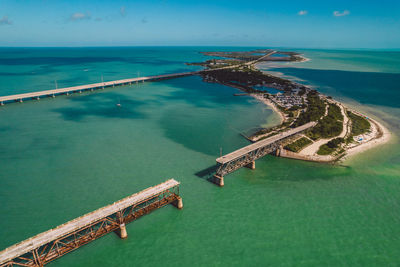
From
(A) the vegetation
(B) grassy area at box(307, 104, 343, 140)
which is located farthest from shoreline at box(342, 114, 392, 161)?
(A) the vegetation

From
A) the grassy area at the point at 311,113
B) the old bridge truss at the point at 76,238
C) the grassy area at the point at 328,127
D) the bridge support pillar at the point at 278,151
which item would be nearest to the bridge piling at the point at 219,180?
the old bridge truss at the point at 76,238

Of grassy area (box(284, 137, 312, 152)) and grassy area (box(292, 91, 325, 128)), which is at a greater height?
grassy area (box(292, 91, 325, 128))

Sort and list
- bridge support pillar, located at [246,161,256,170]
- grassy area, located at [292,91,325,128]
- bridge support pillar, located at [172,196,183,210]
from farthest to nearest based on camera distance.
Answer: grassy area, located at [292,91,325,128]
bridge support pillar, located at [246,161,256,170]
bridge support pillar, located at [172,196,183,210]

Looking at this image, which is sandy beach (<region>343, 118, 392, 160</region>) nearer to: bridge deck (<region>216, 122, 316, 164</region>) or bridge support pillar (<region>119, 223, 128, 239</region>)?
bridge deck (<region>216, 122, 316, 164</region>)

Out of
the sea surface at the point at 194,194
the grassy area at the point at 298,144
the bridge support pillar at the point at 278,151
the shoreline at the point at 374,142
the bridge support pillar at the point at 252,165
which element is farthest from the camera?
the shoreline at the point at 374,142

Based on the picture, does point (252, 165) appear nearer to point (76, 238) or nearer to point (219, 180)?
point (219, 180)

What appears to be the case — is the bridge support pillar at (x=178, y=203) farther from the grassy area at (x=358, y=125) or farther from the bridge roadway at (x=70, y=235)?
the grassy area at (x=358, y=125)
